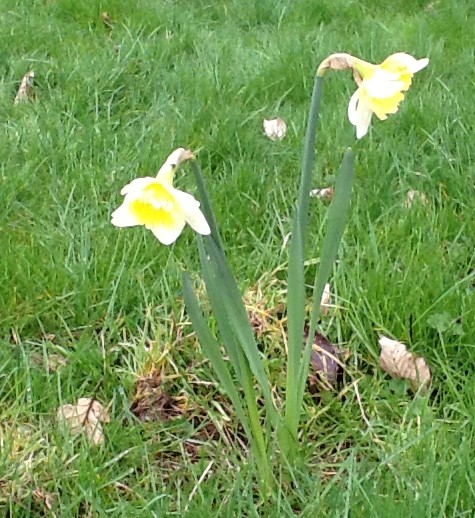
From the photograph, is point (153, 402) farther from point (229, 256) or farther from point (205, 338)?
point (229, 256)

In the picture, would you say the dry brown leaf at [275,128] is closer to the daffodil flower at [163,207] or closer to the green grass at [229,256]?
the green grass at [229,256]

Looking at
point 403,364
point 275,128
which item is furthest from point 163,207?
point 275,128

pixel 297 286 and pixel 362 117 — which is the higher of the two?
pixel 362 117

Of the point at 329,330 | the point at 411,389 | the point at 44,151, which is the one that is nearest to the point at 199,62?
the point at 44,151

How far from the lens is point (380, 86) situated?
1.06 meters

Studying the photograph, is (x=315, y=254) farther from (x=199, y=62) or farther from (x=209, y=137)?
(x=199, y=62)

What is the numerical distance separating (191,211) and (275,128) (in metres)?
1.52

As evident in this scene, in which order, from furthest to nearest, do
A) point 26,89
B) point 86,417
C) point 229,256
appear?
point 26,89 → point 229,256 → point 86,417

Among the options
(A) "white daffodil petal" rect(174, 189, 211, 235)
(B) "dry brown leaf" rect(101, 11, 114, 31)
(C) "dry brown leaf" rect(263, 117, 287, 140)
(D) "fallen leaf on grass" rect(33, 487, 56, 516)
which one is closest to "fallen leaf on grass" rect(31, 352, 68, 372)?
(D) "fallen leaf on grass" rect(33, 487, 56, 516)

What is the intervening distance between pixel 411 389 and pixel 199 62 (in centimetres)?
170

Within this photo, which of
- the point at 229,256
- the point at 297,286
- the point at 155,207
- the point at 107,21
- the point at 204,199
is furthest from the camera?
the point at 107,21

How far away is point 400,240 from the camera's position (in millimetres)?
1947

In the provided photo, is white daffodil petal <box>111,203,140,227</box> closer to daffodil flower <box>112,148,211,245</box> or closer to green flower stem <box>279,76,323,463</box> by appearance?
daffodil flower <box>112,148,211,245</box>

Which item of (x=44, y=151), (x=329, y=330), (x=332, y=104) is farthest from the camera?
(x=332, y=104)
